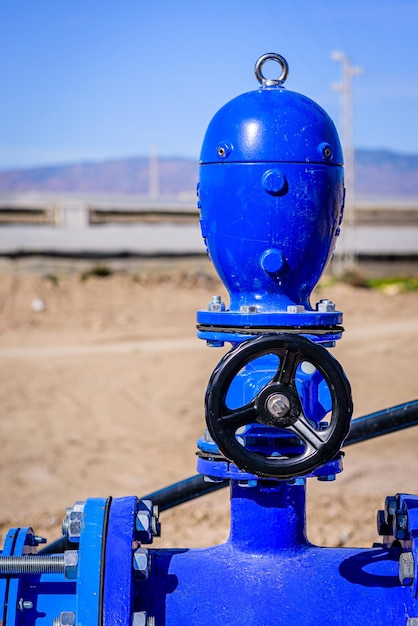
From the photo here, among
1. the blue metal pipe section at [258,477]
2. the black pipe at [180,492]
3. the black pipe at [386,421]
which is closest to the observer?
the blue metal pipe section at [258,477]

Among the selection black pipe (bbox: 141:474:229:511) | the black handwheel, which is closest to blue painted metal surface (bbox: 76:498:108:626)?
the black handwheel

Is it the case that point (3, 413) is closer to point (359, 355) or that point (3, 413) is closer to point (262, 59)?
point (359, 355)

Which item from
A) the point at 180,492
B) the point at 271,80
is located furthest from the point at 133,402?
the point at 271,80

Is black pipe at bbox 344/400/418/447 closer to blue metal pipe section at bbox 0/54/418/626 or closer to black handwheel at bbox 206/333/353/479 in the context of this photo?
blue metal pipe section at bbox 0/54/418/626

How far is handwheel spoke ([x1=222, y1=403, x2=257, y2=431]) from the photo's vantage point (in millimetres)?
1580

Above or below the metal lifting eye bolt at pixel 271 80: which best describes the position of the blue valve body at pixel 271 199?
below

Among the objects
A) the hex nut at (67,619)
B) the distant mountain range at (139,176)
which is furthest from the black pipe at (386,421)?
the distant mountain range at (139,176)

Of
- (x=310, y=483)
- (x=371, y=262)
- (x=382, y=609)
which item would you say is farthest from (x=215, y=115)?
(x=371, y=262)

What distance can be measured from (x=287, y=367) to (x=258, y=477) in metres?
0.28

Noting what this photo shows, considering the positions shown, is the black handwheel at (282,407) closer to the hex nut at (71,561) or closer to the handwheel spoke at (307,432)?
the handwheel spoke at (307,432)

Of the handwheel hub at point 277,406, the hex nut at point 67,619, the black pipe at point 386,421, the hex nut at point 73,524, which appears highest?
the black pipe at point 386,421

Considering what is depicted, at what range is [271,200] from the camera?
5.68 feet

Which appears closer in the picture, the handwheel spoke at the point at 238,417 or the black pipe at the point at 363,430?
the handwheel spoke at the point at 238,417

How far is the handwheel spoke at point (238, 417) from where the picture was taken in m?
1.58
